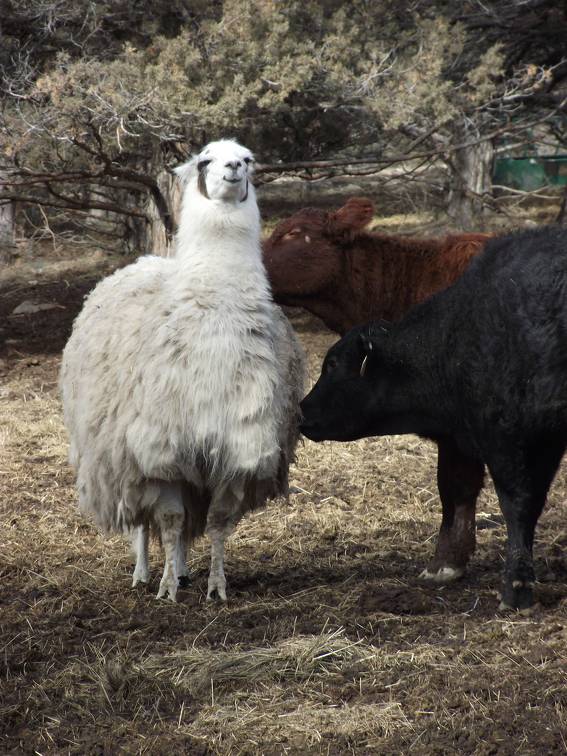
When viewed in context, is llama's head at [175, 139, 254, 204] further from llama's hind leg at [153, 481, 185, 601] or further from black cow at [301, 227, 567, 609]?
llama's hind leg at [153, 481, 185, 601]

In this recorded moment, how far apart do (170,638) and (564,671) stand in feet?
6.00

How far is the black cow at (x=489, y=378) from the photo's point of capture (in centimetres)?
494

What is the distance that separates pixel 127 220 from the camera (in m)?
14.4

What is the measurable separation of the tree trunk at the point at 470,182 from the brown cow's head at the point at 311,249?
8.60m

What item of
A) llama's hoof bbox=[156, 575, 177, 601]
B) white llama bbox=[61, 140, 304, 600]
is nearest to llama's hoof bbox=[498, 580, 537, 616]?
white llama bbox=[61, 140, 304, 600]

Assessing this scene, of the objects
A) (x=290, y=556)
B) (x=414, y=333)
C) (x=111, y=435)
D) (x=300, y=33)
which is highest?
(x=300, y=33)

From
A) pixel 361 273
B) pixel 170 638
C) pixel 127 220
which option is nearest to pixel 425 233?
pixel 127 220

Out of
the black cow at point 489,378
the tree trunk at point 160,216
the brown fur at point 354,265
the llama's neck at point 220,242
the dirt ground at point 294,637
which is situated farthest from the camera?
the tree trunk at point 160,216

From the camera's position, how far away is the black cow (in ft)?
16.2

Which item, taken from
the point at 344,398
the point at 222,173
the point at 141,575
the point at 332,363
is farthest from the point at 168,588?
the point at 222,173

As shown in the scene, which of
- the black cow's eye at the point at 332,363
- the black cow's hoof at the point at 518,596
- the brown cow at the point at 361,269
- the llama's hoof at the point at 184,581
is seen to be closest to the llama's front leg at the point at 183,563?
the llama's hoof at the point at 184,581

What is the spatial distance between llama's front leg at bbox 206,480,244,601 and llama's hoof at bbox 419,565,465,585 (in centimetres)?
116

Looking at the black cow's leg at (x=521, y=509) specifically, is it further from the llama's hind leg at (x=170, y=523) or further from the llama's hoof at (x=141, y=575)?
the llama's hoof at (x=141, y=575)

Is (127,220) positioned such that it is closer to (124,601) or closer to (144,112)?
(144,112)
